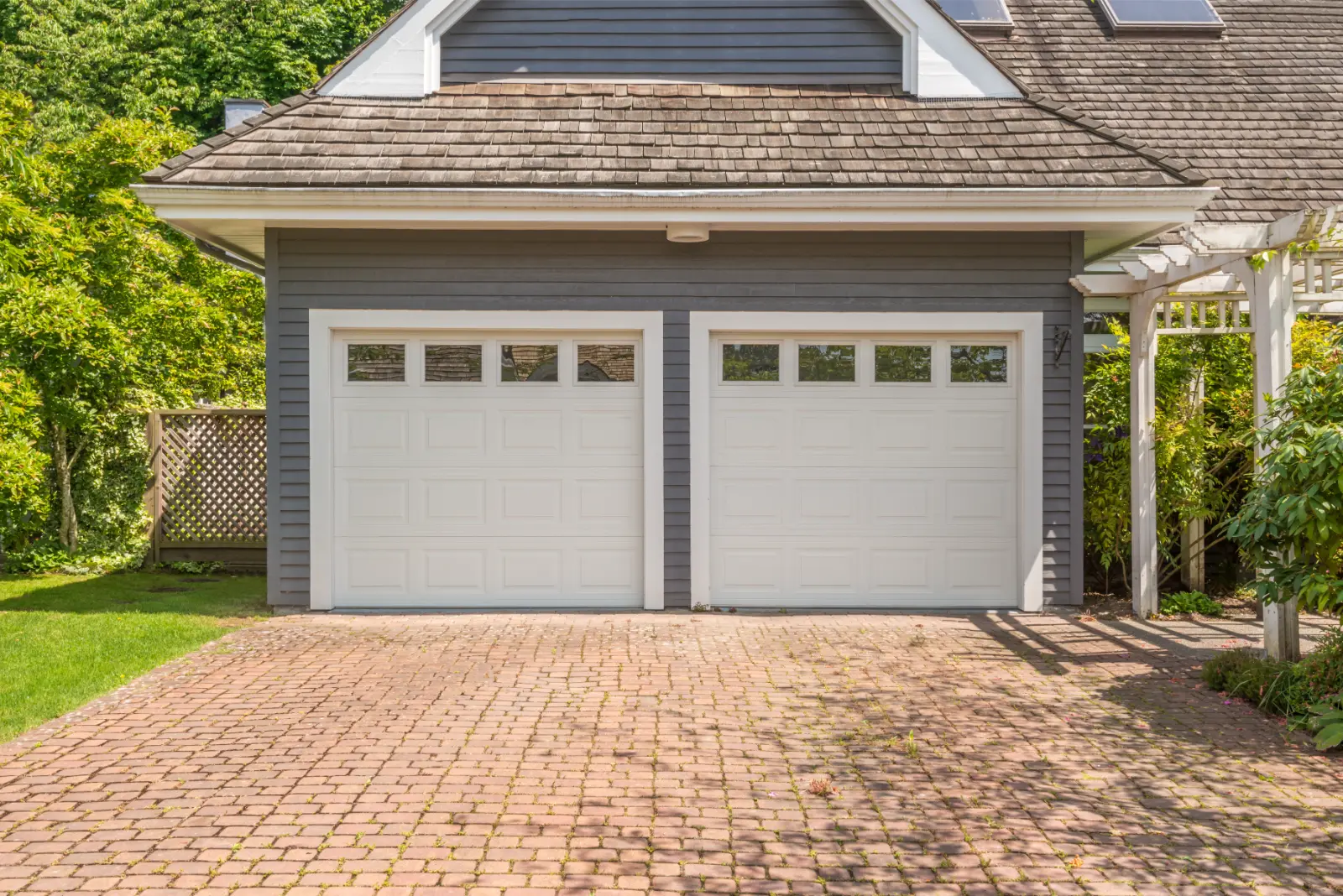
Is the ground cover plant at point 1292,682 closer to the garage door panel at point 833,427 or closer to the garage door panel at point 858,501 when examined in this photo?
the garage door panel at point 858,501

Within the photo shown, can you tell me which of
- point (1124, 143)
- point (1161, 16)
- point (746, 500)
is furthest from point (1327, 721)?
point (1161, 16)

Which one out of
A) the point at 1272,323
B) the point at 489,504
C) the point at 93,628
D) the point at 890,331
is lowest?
the point at 93,628

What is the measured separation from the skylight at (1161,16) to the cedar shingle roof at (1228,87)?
0.57 feet

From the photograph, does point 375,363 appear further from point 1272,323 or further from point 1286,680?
point 1286,680

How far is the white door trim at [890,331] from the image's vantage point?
8109mm

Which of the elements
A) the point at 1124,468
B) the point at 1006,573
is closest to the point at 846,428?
the point at 1006,573

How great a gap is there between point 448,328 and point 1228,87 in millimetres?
8594

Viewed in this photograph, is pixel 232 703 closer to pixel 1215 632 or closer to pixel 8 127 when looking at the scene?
pixel 8 127

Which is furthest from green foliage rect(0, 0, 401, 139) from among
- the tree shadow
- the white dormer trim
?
the white dormer trim

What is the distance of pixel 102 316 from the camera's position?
31.4ft

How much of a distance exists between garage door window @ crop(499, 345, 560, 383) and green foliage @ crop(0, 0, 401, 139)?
54.5ft

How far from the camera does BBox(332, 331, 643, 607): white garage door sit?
8188 millimetres

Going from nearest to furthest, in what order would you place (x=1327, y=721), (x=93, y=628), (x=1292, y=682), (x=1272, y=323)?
(x=1327, y=721) < (x=1292, y=682) < (x=1272, y=323) < (x=93, y=628)

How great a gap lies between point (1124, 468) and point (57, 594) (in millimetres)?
9127
